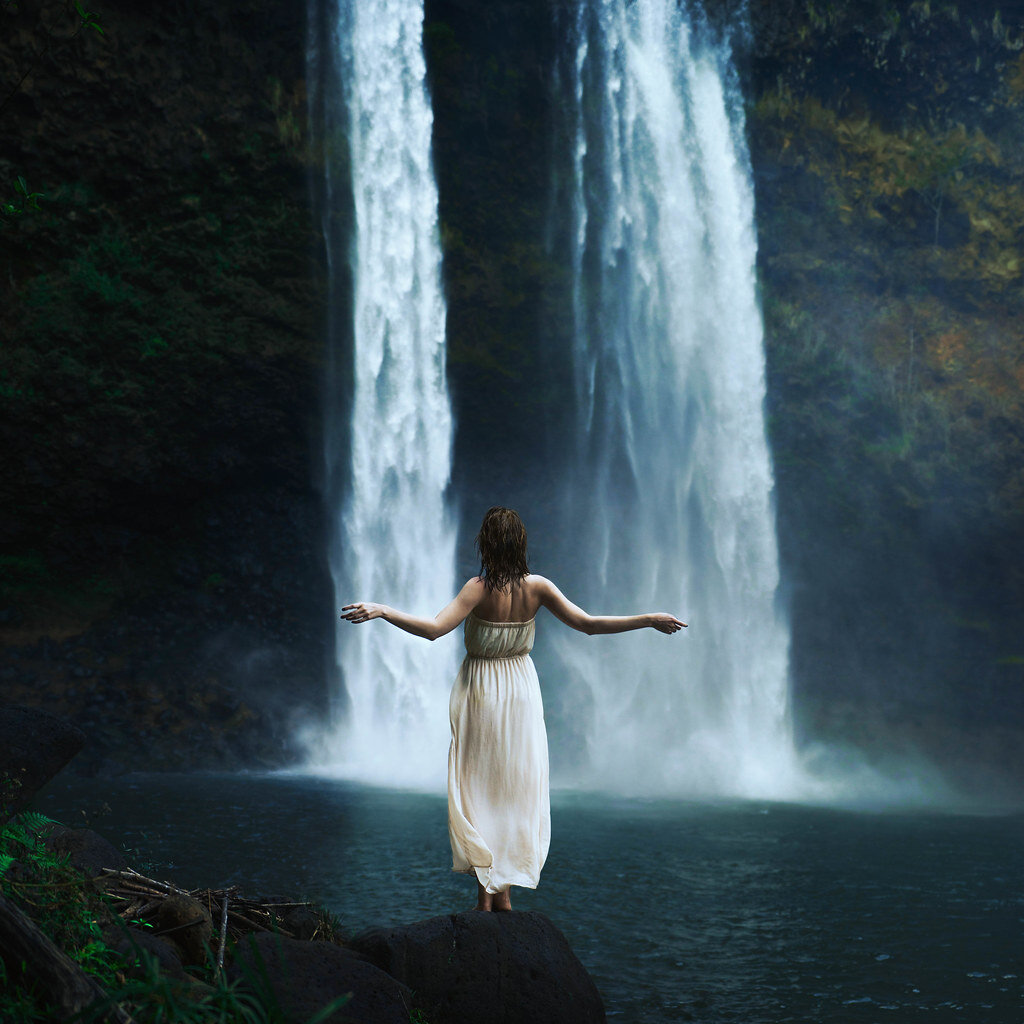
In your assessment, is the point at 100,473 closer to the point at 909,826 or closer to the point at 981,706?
the point at 909,826

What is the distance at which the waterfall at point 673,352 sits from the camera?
683 inches

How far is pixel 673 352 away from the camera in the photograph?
18.0 metres

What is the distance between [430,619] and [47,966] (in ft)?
5.50

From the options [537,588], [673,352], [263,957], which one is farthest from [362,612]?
[673,352]

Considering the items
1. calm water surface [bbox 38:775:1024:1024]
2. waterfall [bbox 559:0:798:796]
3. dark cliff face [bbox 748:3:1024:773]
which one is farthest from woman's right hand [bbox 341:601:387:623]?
dark cliff face [bbox 748:3:1024:773]

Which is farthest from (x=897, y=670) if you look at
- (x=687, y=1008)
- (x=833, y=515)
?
(x=687, y=1008)

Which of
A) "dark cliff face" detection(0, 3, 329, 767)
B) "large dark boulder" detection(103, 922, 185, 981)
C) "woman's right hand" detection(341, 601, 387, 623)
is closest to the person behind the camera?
"large dark boulder" detection(103, 922, 185, 981)

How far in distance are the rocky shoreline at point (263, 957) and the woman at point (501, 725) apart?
299 mm

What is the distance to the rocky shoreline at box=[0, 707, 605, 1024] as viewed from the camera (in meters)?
2.73

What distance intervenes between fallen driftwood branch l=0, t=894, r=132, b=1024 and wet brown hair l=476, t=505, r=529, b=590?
1.87 meters

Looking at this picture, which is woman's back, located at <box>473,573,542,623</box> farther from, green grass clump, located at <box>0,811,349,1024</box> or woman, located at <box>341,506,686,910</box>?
green grass clump, located at <box>0,811,349,1024</box>

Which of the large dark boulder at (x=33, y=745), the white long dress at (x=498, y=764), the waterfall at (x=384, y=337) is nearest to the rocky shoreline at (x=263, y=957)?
the white long dress at (x=498, y=764)

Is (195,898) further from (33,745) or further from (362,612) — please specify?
(33,745)

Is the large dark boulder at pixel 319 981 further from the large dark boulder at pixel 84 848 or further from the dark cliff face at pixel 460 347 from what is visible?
the dark cliff face at pixel 460 347
